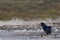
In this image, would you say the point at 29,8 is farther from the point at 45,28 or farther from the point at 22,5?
the point at 45,28

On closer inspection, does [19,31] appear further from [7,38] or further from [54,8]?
[54,8]

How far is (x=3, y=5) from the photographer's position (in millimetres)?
13133

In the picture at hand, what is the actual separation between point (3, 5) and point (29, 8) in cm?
115

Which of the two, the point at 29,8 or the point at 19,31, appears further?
the point at 29,8

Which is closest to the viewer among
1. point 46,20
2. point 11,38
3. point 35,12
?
point 11,38

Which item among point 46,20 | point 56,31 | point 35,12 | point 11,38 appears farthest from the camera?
point 35,12

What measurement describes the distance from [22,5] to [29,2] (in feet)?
1.18

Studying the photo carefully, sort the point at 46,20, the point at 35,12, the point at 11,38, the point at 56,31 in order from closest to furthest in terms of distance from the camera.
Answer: the point at 11,38
the point at 56,31
the point at 46,20
the point at 35,12

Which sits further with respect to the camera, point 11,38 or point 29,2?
point 29,2

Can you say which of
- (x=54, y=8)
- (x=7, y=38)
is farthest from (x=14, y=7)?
(x=7, y=38)

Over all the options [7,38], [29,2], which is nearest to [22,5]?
[29,2]

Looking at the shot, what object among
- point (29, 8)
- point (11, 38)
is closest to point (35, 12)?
point (29, 8)

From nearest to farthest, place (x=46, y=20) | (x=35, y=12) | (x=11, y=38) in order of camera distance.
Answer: (x=11, y=38), (x=46, y=20), (x=35, y=12)

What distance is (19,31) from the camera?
1027 centimetres
